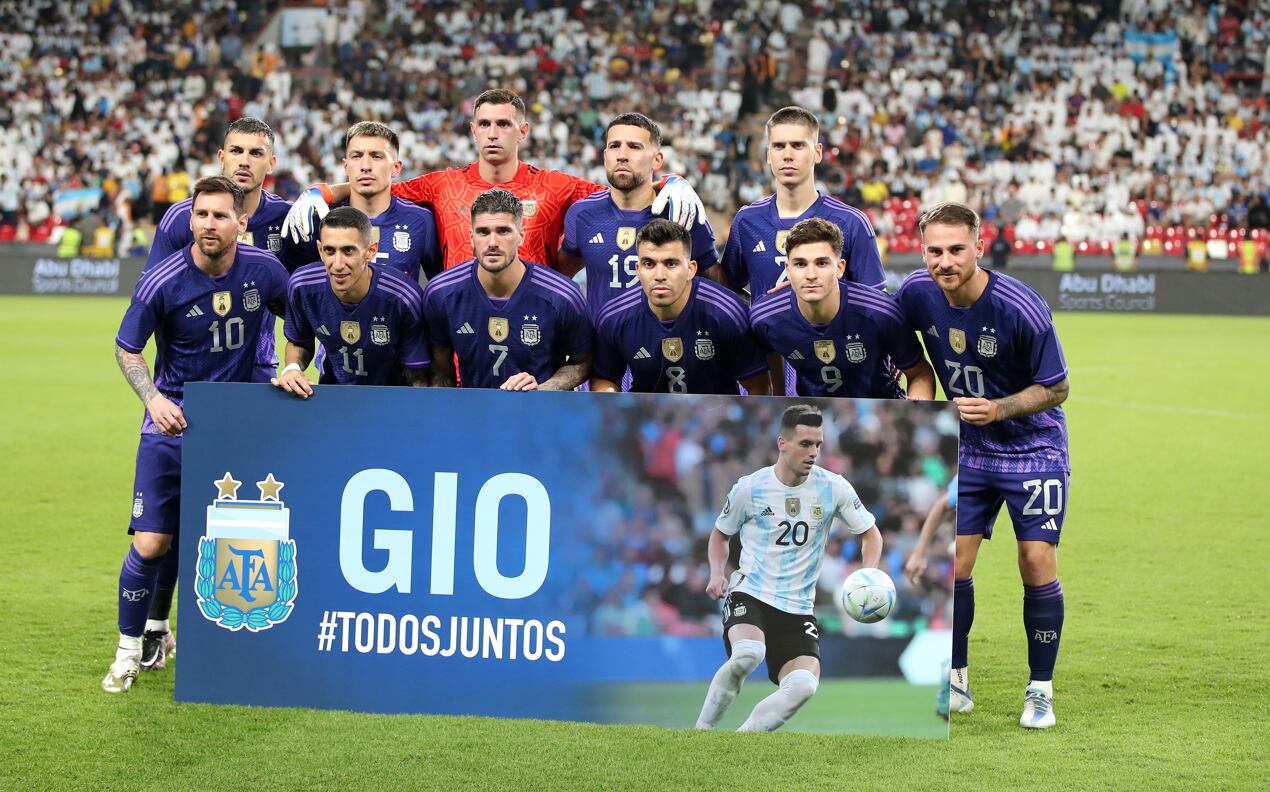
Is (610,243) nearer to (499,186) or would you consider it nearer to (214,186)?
(499,186)

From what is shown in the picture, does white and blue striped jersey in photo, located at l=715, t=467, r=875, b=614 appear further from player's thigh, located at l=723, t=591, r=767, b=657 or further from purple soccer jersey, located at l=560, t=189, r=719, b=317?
purple soccer jersey, located at l=560, t=189, r=719, b=317

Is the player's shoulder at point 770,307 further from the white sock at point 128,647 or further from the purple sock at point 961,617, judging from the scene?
the white sock at point 128,647

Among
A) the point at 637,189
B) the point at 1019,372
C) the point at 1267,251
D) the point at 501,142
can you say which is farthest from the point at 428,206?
the point at 1267,251

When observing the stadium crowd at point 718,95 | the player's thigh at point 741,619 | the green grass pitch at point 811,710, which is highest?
→ the stadium crowd at point 718,95

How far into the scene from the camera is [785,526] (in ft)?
16.6

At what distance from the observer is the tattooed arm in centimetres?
540

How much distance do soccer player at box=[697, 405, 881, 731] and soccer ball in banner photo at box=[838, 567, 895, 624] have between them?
0.05m

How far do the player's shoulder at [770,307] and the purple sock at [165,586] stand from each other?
8.72 feet

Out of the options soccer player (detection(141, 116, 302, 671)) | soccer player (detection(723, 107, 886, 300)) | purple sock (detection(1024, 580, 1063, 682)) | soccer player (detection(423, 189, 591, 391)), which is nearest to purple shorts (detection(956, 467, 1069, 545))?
purple sock (detection(1024, 580, 1063, 682))

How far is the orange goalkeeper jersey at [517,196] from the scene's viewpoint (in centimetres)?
678

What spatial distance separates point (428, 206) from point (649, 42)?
29.0m

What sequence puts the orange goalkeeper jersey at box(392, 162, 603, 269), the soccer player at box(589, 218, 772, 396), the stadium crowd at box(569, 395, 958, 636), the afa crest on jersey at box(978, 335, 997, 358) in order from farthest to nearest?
the orange goalkeeper jersey at box(392, 162, 603, 269)
the soccer player at box(589, 218, 772, 396)
the afa crest on jersey at box(978, 335, 997, 358)
the stadium crowd at box(569, 395, 958, 636)

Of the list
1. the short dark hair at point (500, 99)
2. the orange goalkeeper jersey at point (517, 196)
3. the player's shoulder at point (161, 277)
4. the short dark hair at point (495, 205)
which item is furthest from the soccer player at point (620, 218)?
the player's shoulder at point (161, 277)

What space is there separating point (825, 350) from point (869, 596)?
1063 millimetres
